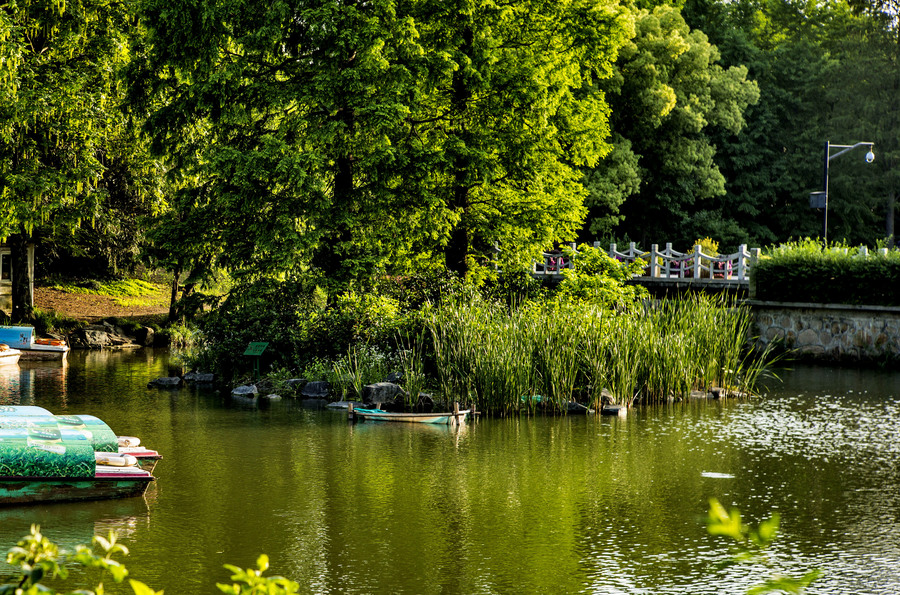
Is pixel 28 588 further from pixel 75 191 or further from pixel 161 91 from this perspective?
pixel 75 191

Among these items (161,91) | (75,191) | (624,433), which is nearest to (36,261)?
(75,191)

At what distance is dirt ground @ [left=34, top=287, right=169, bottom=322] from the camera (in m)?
30.6

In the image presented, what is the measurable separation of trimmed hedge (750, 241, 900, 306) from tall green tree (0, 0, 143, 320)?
1740 centimetres

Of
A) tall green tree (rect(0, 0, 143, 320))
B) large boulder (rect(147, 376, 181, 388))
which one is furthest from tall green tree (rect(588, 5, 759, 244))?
large boulder (rect(147, 376, 181, 388))

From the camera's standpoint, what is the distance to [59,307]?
31.5m

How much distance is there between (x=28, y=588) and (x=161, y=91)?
2032cm

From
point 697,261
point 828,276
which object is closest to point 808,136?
point 697,261

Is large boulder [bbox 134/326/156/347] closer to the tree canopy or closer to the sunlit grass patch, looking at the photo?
the tree canopy

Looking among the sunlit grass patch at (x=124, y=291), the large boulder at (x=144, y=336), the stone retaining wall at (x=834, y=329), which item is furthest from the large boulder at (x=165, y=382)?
the sunlit grass patch at (x=124, y=291)

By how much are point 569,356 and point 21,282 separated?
18280 millimetres

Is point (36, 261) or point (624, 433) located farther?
point (36, 261)

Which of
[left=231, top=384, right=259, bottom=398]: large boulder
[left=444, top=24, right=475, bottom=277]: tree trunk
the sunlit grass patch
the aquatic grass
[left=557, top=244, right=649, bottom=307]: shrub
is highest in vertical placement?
[left=444, top=24, right=475, bottom=277]: tree trunk

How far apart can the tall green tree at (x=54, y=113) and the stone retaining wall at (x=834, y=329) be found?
692 inches

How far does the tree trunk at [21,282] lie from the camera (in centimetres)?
2722
